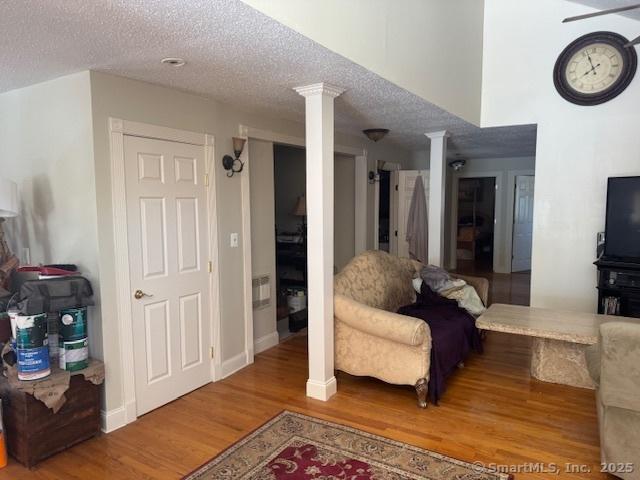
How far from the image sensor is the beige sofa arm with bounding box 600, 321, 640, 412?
1963mm

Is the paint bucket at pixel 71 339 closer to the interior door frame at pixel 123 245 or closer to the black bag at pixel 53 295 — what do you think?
the black bag at pixel 53 295

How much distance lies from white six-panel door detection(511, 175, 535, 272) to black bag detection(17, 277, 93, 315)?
7.72 meters

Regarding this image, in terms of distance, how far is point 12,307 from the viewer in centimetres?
264

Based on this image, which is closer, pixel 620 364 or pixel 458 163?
pixel 620 364

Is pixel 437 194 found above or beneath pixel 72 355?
above

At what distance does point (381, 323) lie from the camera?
3078 millimetres

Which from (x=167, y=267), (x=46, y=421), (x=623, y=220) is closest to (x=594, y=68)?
(x=623, y=220)

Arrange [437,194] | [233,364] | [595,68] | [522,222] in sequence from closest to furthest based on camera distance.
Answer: [233,364] < [595,68] < [437,194] < [522,222]

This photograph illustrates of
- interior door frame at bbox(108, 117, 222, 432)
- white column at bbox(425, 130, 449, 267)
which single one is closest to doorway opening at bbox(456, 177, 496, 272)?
white column at bbox(425, 130, 449, 267)

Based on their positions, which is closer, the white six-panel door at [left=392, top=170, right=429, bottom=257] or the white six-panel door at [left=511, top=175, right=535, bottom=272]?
the white six-panel door at [left=392, top=170, right=429, bottom=257]

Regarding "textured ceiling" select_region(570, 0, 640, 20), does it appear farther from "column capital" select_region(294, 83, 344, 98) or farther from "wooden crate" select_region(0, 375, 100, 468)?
"wooden crate" select_region(0, 375, 100, 468)

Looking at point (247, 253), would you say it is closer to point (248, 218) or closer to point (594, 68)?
point (248, 218)

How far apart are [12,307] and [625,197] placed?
4808mm

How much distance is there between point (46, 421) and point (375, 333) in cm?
213
